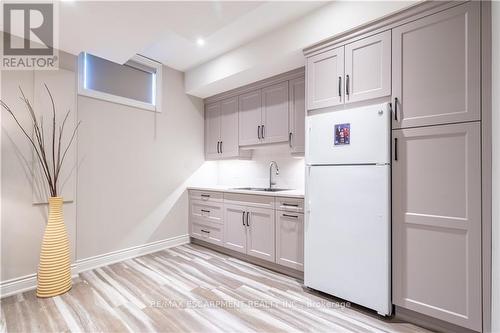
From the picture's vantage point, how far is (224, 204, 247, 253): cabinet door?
316cm

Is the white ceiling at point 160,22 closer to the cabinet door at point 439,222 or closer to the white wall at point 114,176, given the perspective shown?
the white wall at point 114,176

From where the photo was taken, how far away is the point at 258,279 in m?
2.68

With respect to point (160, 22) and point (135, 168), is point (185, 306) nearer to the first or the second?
point (135, 168)

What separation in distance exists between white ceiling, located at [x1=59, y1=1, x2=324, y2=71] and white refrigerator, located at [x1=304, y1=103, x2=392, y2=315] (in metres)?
1.10

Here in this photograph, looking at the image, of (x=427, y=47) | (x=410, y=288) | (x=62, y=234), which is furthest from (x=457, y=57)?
(x=62, y=234)

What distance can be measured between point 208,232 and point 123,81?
2375mm

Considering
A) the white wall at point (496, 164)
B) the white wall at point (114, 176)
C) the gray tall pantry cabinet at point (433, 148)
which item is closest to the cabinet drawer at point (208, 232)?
the white wall at point (114, 176)

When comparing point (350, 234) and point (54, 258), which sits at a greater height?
point (350, 234)

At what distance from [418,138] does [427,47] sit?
0.67 meters

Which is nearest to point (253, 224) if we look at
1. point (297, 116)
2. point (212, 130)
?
point (297, 116)

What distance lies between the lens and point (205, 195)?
12.0ft

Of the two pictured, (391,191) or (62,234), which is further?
(62,234)

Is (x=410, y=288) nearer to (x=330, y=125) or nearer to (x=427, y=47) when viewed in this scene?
(x=330, y=125)

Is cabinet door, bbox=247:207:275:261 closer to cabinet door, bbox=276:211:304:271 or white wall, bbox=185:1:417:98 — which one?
cabinet door, bbox=276:211:304:271
